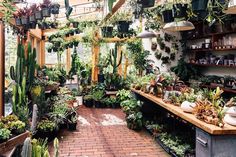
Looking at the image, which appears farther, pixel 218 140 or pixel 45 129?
pixel 45 129

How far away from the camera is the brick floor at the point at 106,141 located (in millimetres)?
4723

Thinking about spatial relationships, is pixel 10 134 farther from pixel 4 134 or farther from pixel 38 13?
pixel 38 13

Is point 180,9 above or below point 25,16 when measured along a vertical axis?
below

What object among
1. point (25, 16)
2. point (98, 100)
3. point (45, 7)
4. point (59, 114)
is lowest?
point (98, 100)

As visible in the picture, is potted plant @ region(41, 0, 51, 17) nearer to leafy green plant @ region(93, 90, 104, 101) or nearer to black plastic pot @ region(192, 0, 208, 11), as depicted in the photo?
black plastic pot @ region(192, 0, 208, 11)

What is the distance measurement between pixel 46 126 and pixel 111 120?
2.44 meters

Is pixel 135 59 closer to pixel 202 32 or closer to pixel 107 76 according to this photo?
pixel 107 76

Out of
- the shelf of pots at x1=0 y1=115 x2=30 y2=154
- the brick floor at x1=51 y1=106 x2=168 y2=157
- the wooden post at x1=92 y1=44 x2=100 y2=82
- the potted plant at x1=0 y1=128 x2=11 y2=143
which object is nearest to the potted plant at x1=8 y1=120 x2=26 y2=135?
the shelf of pots at x1=0 y1=115 x2=30 y2=154

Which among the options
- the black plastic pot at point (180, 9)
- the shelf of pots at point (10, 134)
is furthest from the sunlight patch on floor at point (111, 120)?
the black plastic pot at point (180, 9)

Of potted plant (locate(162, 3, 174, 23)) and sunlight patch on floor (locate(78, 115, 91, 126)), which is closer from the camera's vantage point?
potted plant (locate(162, 3, 174, 23))

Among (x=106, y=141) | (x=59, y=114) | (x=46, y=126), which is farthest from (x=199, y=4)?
(x=59, y=114)

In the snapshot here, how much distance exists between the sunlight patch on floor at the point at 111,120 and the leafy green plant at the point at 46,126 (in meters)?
1.83

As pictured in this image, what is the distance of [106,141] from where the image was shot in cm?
538

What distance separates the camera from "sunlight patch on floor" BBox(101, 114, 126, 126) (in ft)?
22.5
